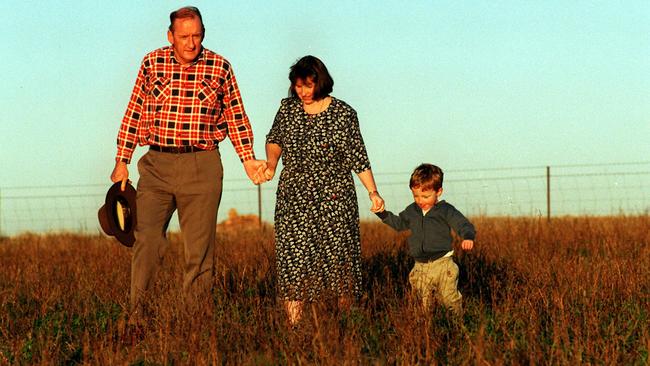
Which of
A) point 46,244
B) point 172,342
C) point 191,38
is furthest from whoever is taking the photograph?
point 46,244

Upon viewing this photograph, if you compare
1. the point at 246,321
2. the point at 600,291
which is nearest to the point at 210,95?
the point at 246,321

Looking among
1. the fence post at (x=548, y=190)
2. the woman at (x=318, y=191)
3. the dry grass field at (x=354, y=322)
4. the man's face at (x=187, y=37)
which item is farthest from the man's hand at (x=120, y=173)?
the fence post at (x=548, y=190)

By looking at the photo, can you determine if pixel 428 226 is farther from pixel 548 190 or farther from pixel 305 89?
pixel 548 190

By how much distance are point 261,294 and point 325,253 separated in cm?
159

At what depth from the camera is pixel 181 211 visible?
6.02 meters

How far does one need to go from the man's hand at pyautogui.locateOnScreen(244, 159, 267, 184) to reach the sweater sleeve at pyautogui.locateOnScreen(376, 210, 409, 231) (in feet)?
3.04

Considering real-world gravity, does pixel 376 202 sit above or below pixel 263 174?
below

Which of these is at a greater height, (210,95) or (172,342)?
(210,95)

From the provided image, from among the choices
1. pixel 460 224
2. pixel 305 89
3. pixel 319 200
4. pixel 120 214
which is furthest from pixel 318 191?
pixel 120 214

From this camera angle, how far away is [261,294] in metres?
7.07

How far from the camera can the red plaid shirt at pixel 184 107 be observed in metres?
5.86

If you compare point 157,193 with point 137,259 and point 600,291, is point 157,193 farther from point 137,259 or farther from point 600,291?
point 600,291

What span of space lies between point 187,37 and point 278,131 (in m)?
0.93

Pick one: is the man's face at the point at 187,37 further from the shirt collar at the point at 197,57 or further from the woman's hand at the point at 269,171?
the woman's hand at the point at 269,171
